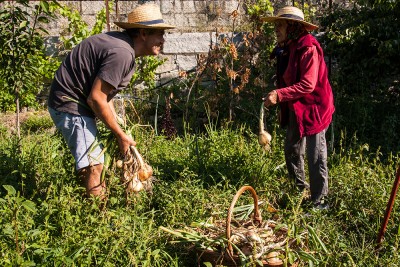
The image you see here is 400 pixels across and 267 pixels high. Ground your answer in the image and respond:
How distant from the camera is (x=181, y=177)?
211 inches

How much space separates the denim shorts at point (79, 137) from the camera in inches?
177

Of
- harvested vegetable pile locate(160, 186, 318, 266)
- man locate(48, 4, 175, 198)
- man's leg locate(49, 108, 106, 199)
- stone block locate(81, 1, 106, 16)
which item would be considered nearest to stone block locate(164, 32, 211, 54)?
stone block locate(81, 1, 106, 16)

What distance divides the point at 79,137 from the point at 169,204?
85 cm

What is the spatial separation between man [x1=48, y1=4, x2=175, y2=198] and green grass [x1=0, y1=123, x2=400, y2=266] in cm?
21

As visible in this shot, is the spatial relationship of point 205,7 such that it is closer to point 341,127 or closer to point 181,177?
point 341,127

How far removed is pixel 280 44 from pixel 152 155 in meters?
1.65

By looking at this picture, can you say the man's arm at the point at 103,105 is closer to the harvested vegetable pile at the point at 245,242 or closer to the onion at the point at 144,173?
the onion at the point at 144,173

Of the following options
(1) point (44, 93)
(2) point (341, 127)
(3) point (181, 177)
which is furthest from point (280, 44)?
(1) point (44, 93)

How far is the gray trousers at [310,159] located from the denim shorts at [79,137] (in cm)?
166

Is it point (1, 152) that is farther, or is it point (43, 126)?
point (43, 126)

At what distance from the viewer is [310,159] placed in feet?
16.7

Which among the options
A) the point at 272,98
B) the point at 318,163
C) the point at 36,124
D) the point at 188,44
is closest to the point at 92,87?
the point at 272,98

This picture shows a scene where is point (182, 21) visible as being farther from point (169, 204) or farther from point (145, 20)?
point (169, 204)

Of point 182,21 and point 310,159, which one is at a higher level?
point 182,21
